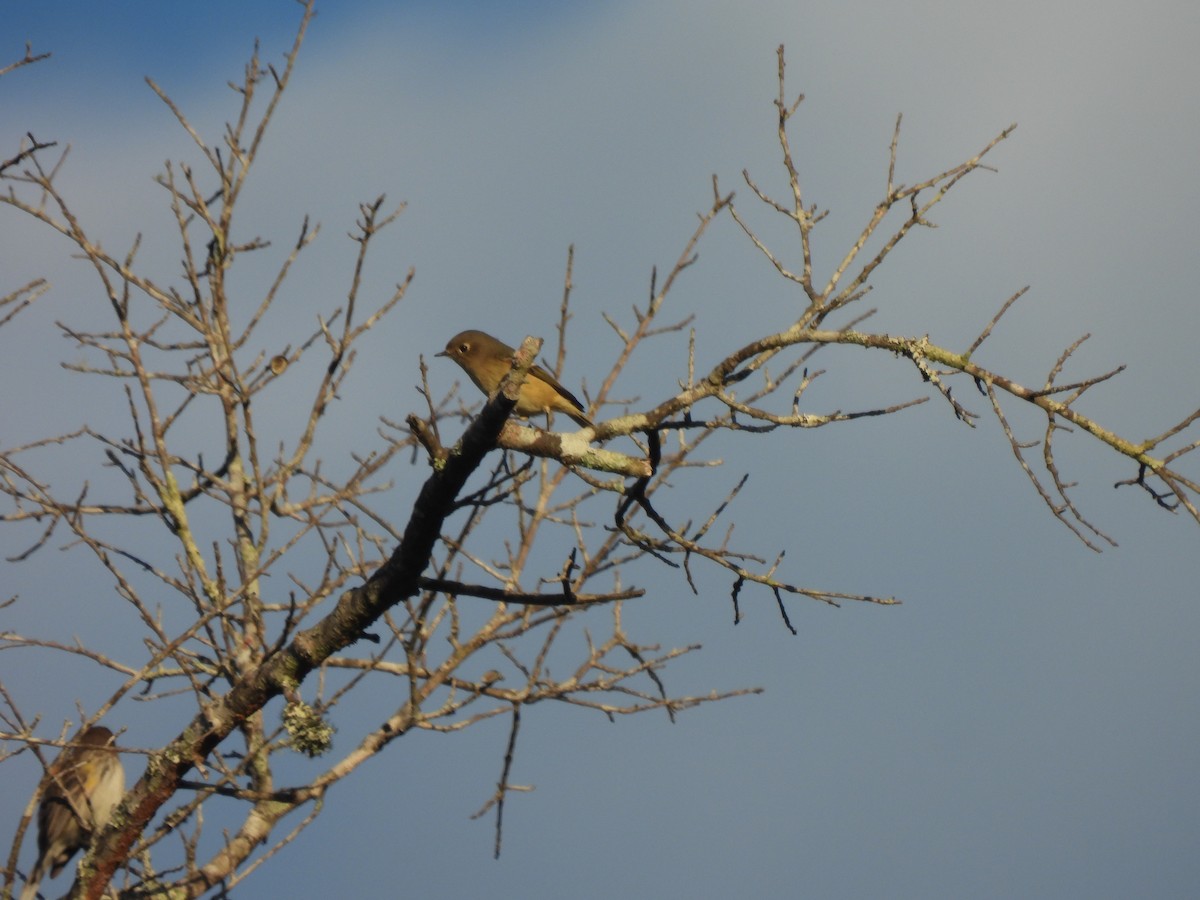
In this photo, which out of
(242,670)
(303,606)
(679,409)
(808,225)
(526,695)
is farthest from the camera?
(526,695)

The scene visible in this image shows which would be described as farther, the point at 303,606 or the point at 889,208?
the point at 303,606

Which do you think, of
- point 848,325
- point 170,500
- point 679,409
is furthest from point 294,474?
point 848,325

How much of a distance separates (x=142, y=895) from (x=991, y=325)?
5.64 m

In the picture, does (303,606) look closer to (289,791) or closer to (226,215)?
(289,791)

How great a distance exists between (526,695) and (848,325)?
3.47 meters

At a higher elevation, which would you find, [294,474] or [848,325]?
[294,474]

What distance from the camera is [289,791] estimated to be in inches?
281

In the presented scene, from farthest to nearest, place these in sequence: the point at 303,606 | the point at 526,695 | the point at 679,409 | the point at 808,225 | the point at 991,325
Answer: the point at 526,695
the point at 303,606
the point at 808,225
the point at 679,409
the point at 991,325

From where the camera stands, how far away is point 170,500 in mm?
8555

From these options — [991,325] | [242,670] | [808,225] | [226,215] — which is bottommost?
[242,670]

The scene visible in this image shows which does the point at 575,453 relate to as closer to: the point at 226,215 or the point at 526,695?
the point at 526,695

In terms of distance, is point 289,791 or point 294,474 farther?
point 294,474

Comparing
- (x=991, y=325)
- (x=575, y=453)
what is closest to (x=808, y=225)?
(x=991, y=325)

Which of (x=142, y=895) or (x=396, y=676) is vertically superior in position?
(x=396, y=676)
